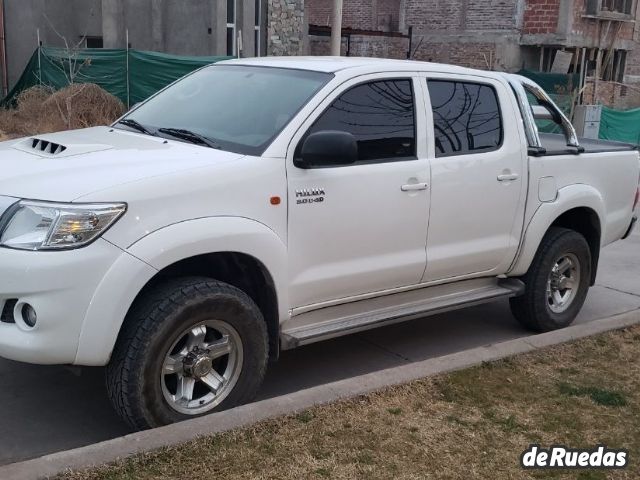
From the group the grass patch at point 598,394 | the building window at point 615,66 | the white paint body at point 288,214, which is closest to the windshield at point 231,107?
the white paint body at point 288,214

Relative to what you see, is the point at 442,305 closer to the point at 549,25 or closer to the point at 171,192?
the point at 171,192

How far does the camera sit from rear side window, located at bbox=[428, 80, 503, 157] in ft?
17.6

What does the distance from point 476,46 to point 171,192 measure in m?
22.6

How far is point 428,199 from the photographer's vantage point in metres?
5.14

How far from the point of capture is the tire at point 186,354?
391 centimetres

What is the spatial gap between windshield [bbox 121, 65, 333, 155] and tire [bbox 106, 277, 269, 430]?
90 centimetres

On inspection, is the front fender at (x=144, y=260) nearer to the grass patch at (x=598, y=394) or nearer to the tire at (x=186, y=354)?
the tire at (x=186, y=354)

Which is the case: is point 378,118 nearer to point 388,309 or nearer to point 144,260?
point 388,309

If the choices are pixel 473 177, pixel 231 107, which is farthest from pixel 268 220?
pixel 473 177

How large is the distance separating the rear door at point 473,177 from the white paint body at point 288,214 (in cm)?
1

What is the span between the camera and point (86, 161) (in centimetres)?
419

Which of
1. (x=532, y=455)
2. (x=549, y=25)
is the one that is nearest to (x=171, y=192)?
(x=532, y=455)

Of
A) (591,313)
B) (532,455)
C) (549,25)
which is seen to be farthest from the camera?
(549,25)

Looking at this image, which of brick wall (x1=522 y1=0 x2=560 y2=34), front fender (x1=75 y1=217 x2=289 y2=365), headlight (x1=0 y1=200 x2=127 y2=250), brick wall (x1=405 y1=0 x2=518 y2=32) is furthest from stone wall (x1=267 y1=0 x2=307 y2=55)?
headlight (x1=0 y1=200 x2=127 y2=250)
